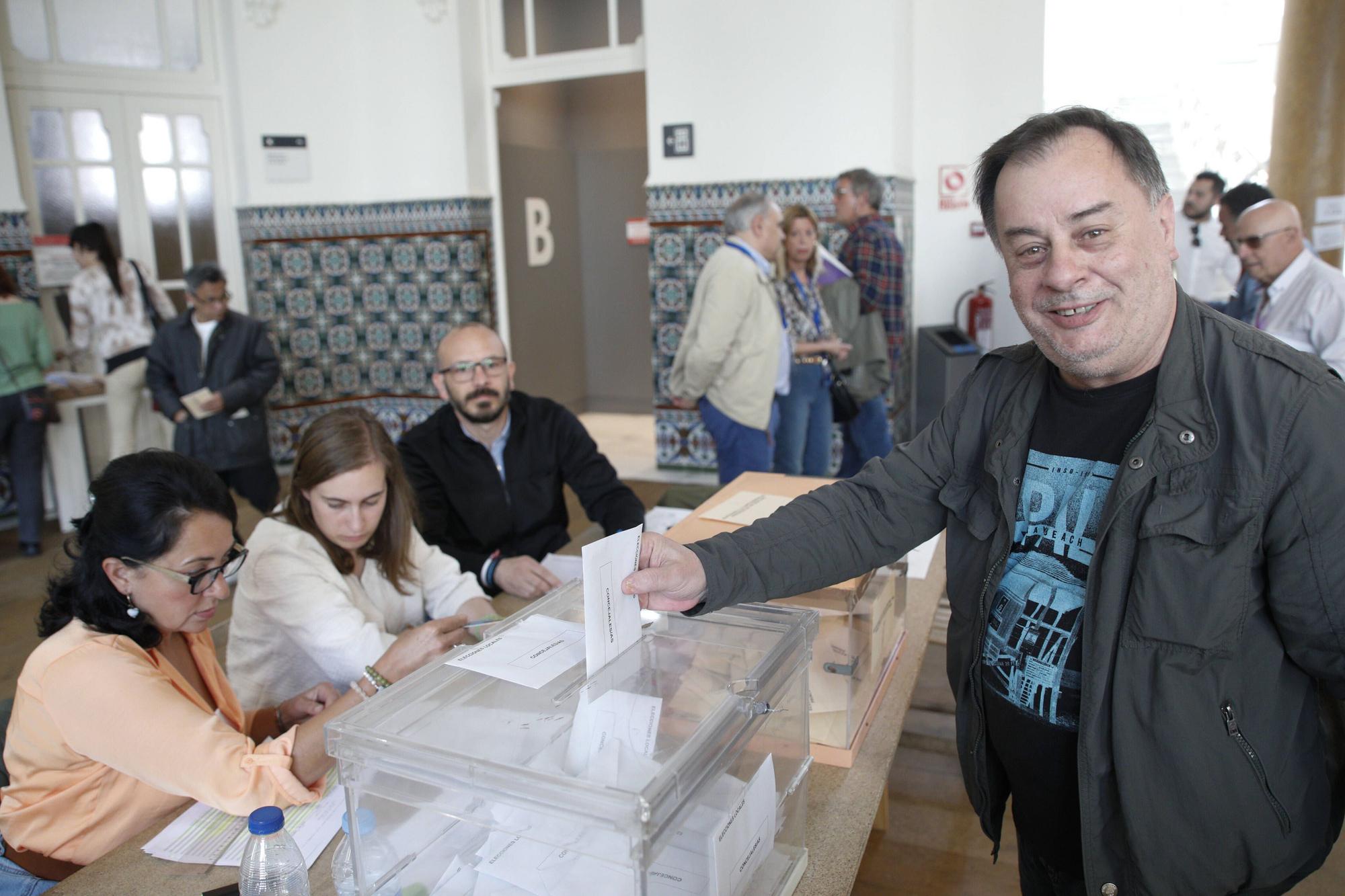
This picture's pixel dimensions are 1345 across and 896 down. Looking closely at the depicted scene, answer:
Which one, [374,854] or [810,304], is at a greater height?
[810,304]

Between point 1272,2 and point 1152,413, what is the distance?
21.9ft

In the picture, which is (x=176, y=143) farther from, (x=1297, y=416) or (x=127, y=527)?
(x=1297, y=416)

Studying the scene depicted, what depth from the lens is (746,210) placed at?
14.3 feet

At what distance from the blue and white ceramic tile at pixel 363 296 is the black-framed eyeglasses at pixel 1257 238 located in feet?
15.3

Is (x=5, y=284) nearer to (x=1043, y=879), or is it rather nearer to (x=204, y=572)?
(x=204, y=572)

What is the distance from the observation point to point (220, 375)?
534 centimetres

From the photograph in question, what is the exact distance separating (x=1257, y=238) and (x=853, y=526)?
324 centimetres

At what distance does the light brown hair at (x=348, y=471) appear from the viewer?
2.27m

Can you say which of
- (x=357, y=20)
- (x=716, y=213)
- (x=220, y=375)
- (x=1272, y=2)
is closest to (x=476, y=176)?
(x=357, y=20)

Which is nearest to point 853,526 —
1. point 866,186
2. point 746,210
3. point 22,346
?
point 746,210

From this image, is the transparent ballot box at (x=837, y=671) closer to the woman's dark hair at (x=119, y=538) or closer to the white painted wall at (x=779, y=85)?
the woman's dark hair at (x=119, y=538)

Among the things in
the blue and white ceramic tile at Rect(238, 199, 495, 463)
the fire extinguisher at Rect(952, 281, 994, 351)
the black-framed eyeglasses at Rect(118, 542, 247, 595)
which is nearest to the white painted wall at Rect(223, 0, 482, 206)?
the blue and white ceramic tile at Rect(238, 199, 495, 463)

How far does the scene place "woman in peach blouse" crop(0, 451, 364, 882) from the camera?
5.27 ft

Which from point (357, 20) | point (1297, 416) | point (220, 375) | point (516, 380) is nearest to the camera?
point (1297, 416)
